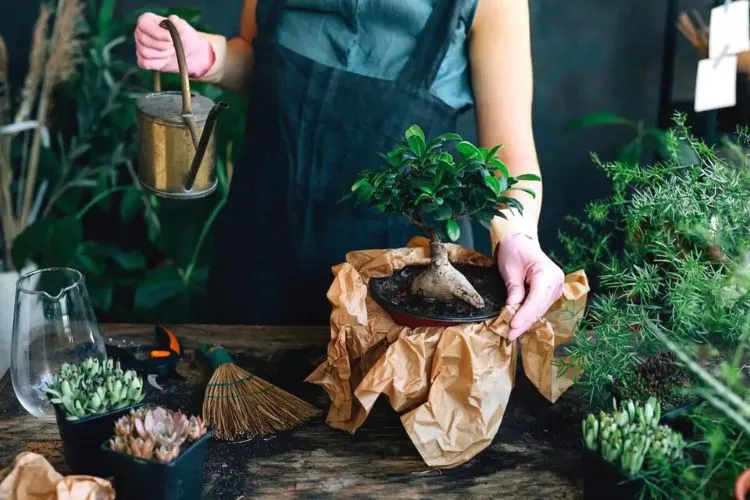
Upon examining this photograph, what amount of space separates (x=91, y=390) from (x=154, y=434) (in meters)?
0.13

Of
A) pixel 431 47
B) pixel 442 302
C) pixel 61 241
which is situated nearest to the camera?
pixel 442 302

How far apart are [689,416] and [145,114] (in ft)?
2.60

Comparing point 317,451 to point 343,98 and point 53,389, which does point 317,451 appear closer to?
point 53,389

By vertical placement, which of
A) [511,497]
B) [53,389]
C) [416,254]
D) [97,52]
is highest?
[97,52]

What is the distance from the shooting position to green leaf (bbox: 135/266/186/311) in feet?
6.37

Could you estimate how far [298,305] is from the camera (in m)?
1.48

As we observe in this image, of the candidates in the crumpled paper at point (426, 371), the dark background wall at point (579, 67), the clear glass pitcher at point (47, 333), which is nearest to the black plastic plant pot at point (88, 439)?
the clear glass pitcher at point (47, 333)

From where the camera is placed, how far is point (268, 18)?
1.38m

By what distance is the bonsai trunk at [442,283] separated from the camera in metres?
1.08

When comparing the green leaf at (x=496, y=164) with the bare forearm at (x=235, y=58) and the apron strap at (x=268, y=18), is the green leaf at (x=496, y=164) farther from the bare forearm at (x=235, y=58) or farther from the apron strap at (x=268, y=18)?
the bare forearm at (x=235, y=58)

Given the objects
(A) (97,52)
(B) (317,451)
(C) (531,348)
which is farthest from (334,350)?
(A) (97,52)

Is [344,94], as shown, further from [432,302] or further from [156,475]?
[156,475]

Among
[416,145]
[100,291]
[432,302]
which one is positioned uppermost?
[416,145]

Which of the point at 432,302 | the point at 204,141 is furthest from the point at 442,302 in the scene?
the point at 204,141
